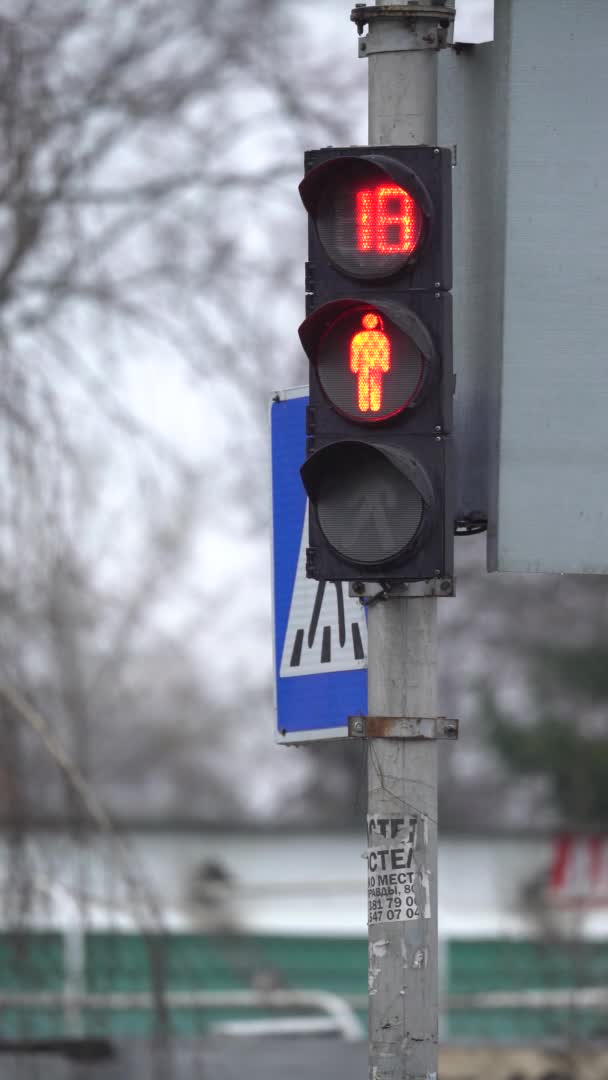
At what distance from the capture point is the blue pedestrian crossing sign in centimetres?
437

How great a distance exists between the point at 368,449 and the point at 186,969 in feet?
12.9

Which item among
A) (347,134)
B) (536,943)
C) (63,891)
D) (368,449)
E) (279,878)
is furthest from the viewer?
(279,878)

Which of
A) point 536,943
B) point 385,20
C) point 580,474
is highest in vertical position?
point 385,20

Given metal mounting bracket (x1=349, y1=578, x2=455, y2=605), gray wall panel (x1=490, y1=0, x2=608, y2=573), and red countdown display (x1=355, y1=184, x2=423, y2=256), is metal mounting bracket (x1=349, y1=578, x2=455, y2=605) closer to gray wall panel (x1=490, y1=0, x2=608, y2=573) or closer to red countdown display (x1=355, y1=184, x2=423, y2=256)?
gray wall panel (x1=490, y1=0, x2=608, y2=573)

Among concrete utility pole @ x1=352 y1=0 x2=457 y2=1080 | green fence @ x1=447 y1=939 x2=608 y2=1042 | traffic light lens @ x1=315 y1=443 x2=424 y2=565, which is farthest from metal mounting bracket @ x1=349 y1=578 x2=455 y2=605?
green fence @ x1=447 y1=939 x2=608 y2=1042

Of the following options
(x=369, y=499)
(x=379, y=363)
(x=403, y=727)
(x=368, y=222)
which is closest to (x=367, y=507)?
(x=369, y=499)

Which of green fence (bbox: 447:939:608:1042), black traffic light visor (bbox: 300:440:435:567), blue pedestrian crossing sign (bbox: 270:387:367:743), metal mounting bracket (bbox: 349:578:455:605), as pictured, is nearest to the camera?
black traffic light visor (bbox: 300:440:435:567)

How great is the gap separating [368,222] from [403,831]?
55.4 inches

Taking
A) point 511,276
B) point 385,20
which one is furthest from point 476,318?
point 385,20

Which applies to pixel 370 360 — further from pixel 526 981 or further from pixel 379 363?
pixel 526 981

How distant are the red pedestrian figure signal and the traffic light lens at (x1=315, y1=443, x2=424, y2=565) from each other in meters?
0.12

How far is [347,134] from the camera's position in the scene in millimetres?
7895

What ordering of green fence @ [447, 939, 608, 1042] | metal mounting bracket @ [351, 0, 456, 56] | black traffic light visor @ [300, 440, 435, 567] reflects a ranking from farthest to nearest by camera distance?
green fence @ [447, 939, 608, 1042] → metal mounting bracket @ [351, 0, 456, 56] → black traffic light visor @ [300, 440, 435, 567]

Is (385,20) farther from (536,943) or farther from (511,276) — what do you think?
(536,943)
